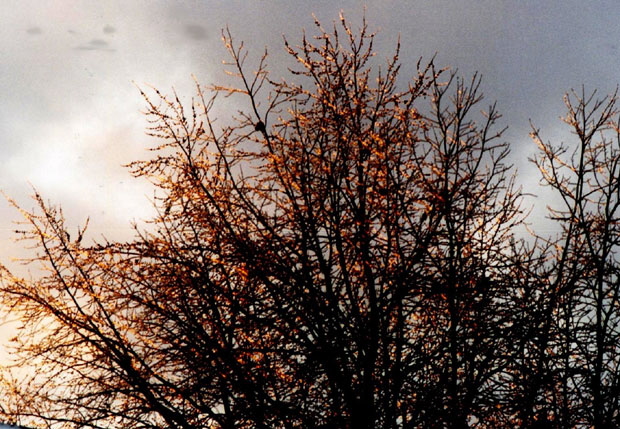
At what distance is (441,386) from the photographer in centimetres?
547

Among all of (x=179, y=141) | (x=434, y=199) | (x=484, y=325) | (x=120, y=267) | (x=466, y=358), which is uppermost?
(x=179, y=141)

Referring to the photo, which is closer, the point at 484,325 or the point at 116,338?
the point at 484,325

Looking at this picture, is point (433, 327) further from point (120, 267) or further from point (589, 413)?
point (120, 267)

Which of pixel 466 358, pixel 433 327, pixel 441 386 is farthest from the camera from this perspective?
pixel 433 327

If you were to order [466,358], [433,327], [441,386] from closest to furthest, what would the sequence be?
[441,386], [466,358], [433,327]

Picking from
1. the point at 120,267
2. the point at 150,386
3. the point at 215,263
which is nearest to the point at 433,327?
the point at 215,263

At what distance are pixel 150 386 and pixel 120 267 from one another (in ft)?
4.48

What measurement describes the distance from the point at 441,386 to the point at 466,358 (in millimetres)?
596

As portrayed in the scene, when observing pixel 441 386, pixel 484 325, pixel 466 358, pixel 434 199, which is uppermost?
pixel 434 199

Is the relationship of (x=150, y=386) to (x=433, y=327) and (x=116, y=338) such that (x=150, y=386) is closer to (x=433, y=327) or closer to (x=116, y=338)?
(x=116, y=338)

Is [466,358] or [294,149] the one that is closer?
[466,358]

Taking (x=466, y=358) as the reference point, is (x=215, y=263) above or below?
above

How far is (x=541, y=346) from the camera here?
6.21m

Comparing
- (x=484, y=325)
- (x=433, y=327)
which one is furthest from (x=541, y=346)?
(x=433, y=327)
